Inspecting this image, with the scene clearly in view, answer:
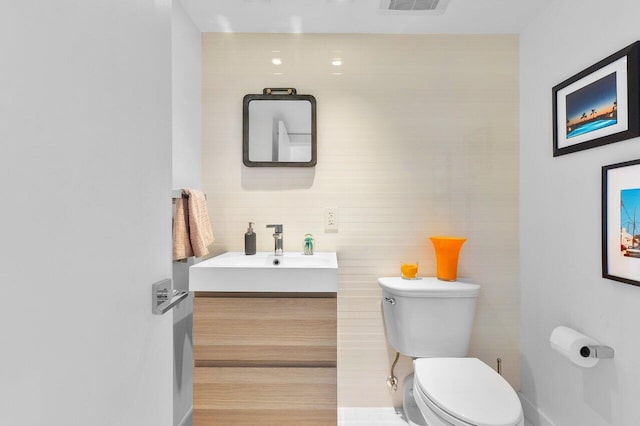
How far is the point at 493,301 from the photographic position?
A: 2004 mm

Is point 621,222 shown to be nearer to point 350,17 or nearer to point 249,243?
point 350,17

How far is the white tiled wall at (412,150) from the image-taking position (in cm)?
200

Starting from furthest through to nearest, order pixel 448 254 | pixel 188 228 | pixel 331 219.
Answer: pixel 331 219 → pixel 448 254 → pixel 188 228

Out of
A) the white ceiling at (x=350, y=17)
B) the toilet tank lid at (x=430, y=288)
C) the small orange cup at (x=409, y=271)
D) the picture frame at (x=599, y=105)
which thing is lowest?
→ the toilet tank lid at (x=430, y=288)

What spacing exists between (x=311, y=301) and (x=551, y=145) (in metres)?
1.34

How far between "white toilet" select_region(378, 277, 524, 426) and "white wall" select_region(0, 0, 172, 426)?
→ 3.51ft

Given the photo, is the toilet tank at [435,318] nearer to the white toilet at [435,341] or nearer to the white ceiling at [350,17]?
the white toilet at [435,341]

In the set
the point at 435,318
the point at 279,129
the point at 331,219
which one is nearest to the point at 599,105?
the point at 435,318

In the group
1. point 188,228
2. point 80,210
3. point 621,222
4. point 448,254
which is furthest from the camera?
point 448,254

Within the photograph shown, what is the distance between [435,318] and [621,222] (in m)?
0.84

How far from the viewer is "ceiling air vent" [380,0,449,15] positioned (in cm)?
168

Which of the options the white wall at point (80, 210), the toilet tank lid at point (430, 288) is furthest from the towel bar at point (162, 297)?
the toilet tank lid at point (430, 288)

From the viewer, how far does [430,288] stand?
1.76 m

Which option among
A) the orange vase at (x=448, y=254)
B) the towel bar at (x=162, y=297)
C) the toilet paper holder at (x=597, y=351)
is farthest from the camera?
the orange vase at (x=448, y=254)
